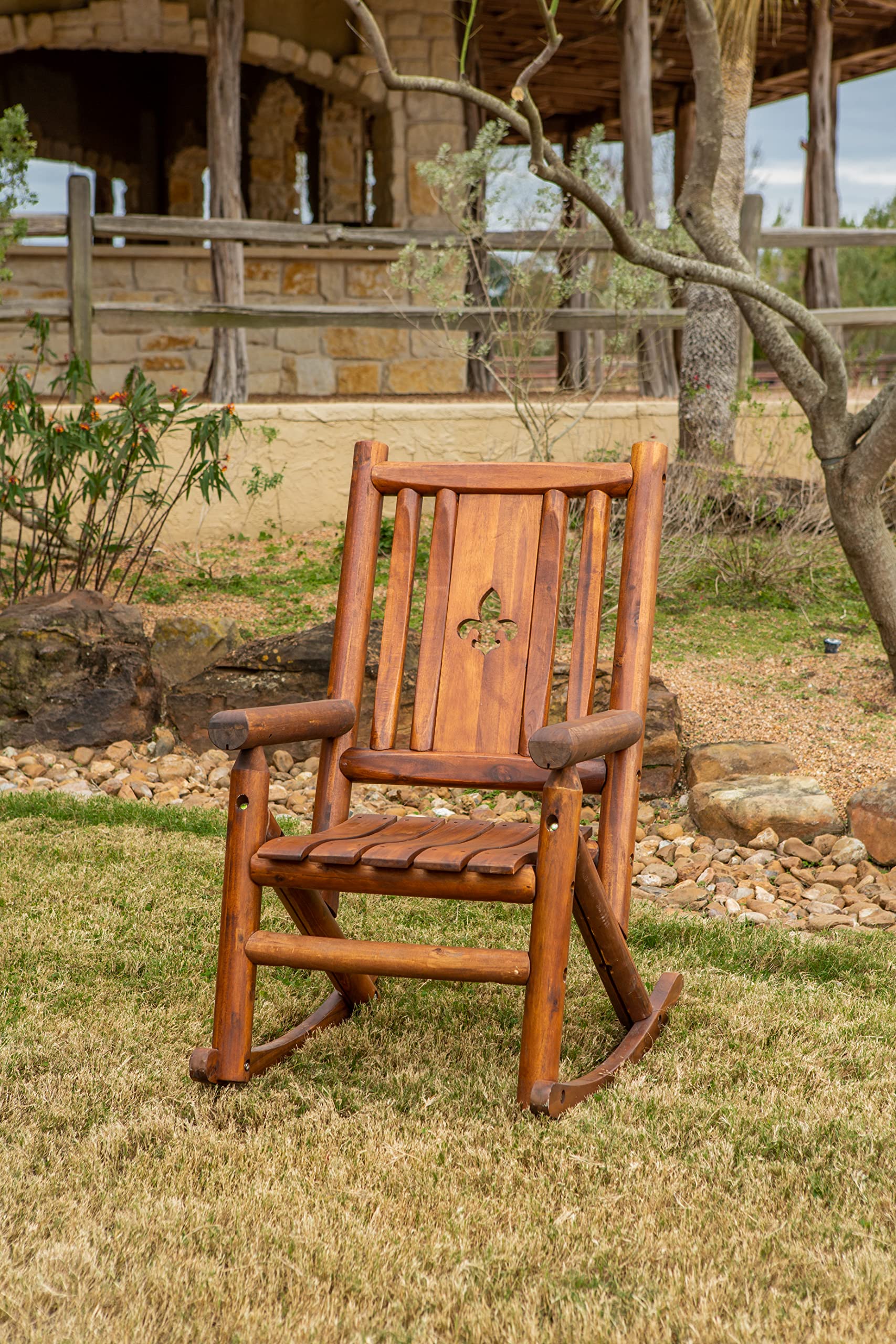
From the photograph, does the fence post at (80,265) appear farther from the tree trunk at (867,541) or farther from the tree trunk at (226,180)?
the tree trunk at (867,541)

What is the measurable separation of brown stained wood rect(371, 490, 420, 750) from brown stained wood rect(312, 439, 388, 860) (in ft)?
0.19

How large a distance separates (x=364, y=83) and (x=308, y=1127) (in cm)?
878

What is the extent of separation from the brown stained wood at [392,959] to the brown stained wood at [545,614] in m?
0.57

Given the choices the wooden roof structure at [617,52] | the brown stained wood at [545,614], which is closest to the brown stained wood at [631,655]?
the brown stained wood at [545,614]

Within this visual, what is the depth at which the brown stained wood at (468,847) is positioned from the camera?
2057 mm

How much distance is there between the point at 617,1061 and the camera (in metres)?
2.28

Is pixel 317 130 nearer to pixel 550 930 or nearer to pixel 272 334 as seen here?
pixel 272 334

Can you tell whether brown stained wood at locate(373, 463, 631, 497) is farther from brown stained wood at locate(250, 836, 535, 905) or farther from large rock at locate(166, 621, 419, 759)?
large rock at locate(166, 621, 419, 759)

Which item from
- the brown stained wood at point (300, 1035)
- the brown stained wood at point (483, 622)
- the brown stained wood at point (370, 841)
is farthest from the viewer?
the brown stained wood at point (483, 622)

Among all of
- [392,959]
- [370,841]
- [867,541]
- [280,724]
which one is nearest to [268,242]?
[867,541]

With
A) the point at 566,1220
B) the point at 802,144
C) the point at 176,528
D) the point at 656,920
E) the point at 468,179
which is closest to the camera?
the point at 566,1220

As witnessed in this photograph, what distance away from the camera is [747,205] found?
26.0ft

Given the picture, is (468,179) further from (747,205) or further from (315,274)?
(315,274)

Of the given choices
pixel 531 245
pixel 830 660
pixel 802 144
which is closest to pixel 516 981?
pixel 830 660
